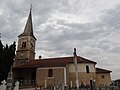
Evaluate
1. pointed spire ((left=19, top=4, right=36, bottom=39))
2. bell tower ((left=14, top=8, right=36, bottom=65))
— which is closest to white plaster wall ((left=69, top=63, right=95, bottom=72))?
bell tower ((left=14, top=8, right=36, bottom=65))

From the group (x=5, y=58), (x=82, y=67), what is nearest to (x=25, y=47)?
(x=82, y=67)

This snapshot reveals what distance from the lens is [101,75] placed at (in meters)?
Answer: 39.1

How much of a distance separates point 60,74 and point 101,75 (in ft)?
31.8

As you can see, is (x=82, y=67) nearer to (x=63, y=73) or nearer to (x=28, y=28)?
(x=63, y=73)

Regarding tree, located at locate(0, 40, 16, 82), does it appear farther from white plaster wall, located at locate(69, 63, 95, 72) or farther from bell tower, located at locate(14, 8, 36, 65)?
bell tower, located at locate(14, 8, 36, 65)

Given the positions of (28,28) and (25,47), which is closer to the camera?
(25,47)

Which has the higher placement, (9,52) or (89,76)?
(9,52)

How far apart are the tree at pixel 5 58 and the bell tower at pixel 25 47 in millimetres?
16466

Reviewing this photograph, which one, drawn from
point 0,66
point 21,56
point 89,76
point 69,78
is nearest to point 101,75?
point 89,76

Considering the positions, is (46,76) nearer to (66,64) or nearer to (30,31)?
(66,64)

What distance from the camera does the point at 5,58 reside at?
25766mm

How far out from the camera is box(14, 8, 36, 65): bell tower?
144 feet

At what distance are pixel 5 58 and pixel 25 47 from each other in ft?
62.8

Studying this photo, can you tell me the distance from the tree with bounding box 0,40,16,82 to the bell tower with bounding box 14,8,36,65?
16.5m
